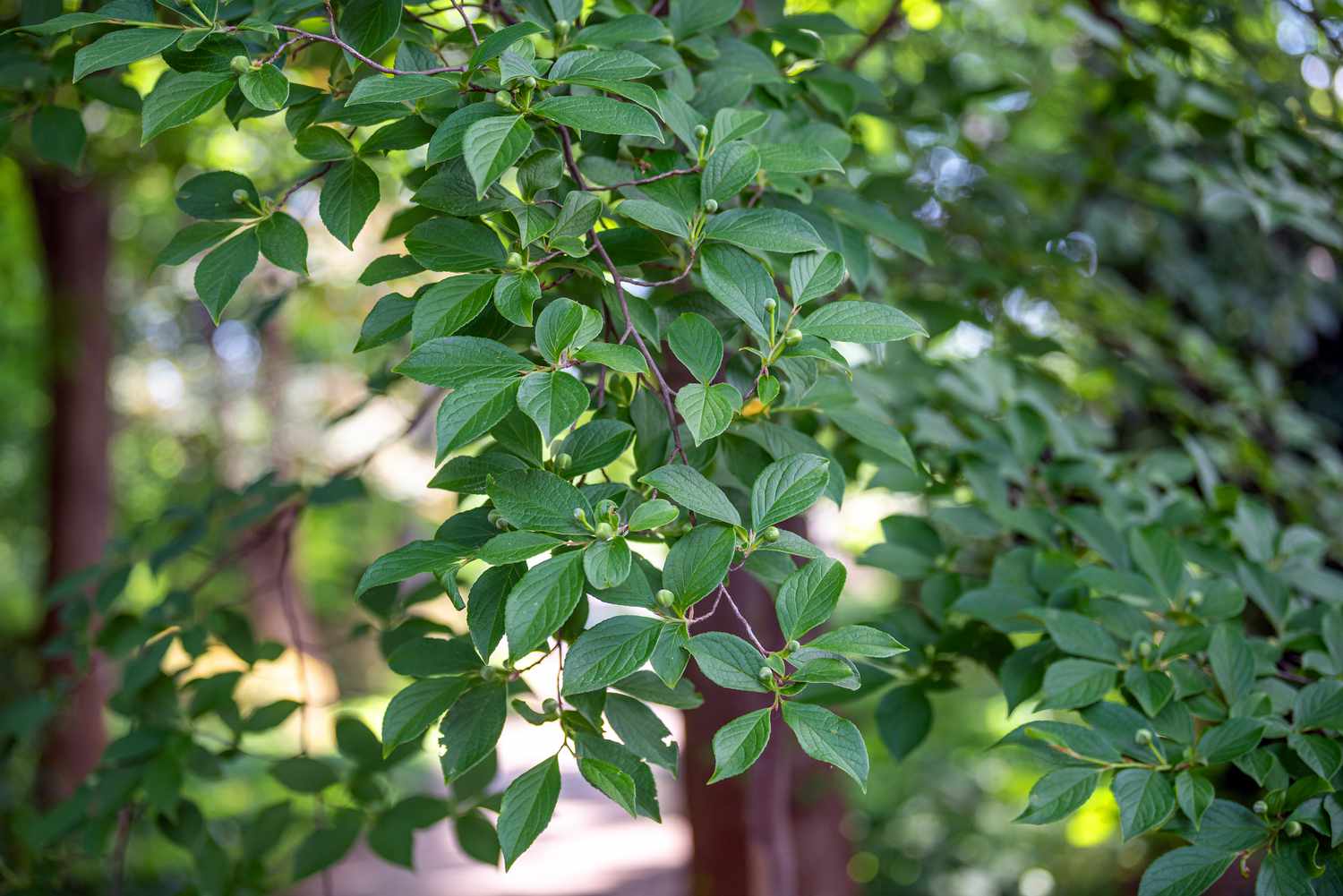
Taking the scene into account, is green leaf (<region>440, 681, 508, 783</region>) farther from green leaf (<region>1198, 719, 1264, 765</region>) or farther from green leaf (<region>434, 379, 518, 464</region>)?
green leaf (<region>1198, 719, 1264, 765</region>)

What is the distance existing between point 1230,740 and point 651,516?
2.18 feet

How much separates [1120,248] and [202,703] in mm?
2713

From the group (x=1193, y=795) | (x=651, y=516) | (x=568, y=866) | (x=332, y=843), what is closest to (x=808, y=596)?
(x=651, y=516)

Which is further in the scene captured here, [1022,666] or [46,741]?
[46,741]

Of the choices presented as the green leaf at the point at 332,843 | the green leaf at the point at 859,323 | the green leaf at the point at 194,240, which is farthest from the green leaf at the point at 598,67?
the green leaf at the point at 332,843

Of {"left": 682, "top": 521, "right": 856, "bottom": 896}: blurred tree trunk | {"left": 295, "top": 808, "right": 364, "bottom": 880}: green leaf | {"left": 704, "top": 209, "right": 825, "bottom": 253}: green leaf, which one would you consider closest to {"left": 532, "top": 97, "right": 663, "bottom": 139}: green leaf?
{"left": 704, "top": 209, "right": 825, "bottom": 253}: green leaf

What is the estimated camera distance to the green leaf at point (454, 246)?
0.82 meters

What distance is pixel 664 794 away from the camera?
8.25 m

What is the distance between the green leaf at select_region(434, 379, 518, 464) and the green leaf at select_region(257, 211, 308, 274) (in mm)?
276

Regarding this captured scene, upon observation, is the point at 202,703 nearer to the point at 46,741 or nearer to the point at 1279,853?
the point at 1279,853

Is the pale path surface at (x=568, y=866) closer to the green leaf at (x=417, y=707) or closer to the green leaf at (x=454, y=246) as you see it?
the green leaf at (x=417, y=707)

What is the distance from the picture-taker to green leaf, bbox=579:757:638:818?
2.47ft

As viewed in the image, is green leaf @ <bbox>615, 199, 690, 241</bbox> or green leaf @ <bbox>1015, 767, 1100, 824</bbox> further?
green leaf @ <bbox>1015, 767, 1100, 824</bbox>

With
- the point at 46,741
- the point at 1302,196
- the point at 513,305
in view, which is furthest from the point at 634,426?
the point at 46,741
